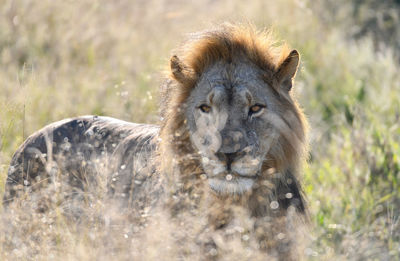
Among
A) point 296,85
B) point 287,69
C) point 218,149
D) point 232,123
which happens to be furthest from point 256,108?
point 296,85

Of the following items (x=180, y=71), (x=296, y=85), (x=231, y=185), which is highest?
(x=180, y=71)

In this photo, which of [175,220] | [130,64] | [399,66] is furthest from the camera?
[399,66]

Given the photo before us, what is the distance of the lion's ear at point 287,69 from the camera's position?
4016 mm

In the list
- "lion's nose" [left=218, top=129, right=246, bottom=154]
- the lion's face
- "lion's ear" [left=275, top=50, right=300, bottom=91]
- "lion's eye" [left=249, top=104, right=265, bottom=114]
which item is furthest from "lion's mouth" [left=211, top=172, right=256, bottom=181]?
"lion's ear" [left=275, top=50, right=300, bottom=91]

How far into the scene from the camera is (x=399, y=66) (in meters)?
9.27

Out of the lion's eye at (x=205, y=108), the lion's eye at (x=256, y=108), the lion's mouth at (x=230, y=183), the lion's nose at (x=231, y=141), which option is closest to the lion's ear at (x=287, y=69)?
the lion's eye at (x=256, y=108)

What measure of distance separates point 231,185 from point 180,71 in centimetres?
97

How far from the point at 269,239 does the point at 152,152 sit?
94cm

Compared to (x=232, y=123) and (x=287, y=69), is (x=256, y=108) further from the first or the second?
(x=287, y=69)

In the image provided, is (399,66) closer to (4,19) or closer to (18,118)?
(4,19)

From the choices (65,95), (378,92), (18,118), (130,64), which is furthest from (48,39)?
(378,92)

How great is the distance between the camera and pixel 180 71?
415 cm

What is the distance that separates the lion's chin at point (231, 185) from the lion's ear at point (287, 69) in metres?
0.79

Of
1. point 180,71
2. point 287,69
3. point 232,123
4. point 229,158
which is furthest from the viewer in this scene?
point 180,71
